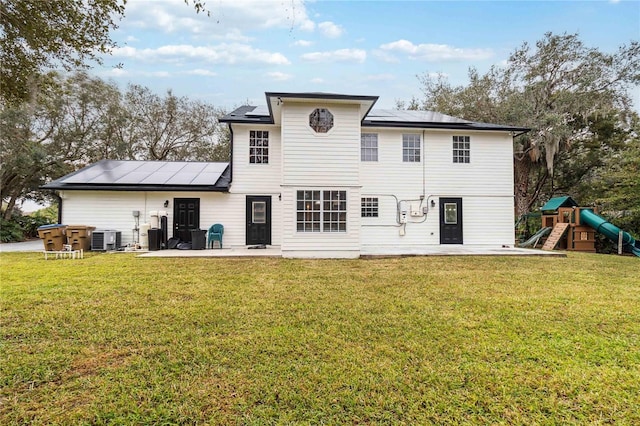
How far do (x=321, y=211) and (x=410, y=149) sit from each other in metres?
4.80

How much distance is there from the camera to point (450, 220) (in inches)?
445

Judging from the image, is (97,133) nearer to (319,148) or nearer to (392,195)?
(319,148)

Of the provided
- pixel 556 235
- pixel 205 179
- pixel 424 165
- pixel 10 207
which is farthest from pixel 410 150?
pixel 10 207

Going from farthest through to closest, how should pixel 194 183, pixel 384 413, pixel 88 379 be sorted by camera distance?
1. pixel 194 183
2. pixel 88 379
3. pixel 384 413

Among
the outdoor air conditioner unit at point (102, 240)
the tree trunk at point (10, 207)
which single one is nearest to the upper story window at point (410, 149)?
the outdoor air conditioner unit at point (102, 240)

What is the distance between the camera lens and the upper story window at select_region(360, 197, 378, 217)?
11.1m

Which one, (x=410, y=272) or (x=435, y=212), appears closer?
(x=410, y=272)

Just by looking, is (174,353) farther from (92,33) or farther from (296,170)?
(296,170)

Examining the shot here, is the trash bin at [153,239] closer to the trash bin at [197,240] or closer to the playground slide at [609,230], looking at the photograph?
the trash bin at [197,240]

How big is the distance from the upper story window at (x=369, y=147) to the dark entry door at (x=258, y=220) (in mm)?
3834

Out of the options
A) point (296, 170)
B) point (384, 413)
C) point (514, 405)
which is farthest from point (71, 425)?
point (296, 170)

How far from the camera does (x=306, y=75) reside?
15.7m

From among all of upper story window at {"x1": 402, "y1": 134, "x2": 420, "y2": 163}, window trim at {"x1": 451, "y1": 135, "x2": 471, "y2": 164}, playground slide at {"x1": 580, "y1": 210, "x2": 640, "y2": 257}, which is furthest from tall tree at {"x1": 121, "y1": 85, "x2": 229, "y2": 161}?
playground slide at {"x1": 580, "y1": 210, "x2": 640, "y2": 257}

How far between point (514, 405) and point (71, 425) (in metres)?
2.81
